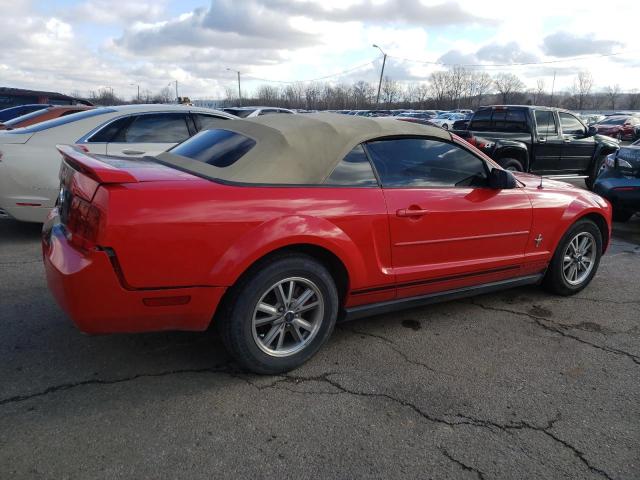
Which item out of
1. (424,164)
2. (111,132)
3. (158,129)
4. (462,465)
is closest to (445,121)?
(158,129)

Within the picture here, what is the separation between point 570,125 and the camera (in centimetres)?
1147

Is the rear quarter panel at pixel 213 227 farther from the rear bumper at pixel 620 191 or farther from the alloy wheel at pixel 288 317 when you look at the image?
the rear bumper at pixel 620 191

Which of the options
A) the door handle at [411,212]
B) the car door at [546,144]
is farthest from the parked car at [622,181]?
the door handle at [411,212]

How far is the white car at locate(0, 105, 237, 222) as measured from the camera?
5.58 m

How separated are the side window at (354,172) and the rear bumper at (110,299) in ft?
3.46

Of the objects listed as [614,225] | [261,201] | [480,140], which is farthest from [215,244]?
[480,140]

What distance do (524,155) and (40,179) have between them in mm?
8866

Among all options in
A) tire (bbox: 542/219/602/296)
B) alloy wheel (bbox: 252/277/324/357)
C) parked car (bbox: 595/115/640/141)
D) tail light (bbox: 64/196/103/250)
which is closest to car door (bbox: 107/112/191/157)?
tail light (bbox: 64/196/103/250)

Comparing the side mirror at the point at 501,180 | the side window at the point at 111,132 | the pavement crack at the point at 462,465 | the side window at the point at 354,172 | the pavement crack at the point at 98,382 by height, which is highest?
the side window at the point at 111,132

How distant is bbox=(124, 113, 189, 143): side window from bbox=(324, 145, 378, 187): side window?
3.82 m

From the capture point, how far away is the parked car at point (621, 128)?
107 feet

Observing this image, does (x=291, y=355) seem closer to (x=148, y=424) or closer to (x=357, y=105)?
(x=148, y=424)

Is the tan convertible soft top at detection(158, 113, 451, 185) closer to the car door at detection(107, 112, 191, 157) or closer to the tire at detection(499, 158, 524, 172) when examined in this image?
the car door at detection(107, 112, 191, 157)

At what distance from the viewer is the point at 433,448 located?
8.22ft
